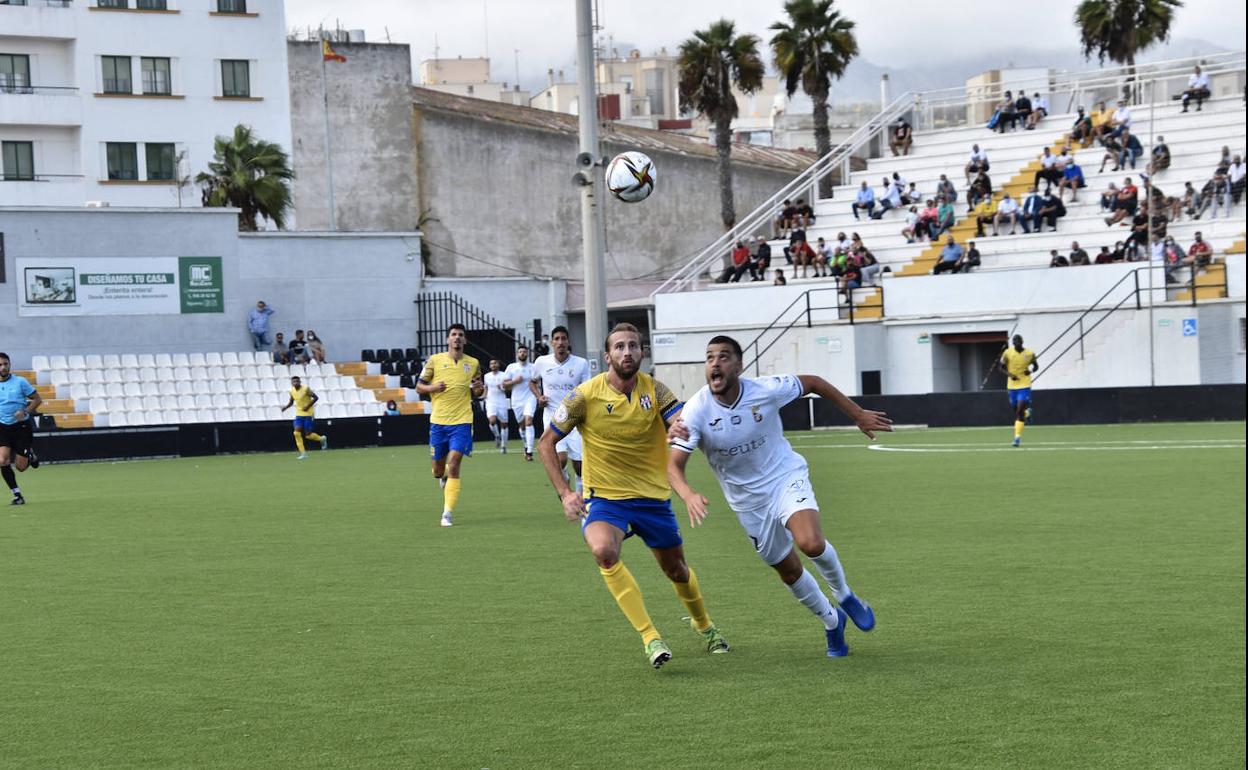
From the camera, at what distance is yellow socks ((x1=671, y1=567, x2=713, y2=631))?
9.10 m

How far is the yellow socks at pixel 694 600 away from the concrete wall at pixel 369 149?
46969 millimetres

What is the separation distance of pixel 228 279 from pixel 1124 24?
97.8 feet

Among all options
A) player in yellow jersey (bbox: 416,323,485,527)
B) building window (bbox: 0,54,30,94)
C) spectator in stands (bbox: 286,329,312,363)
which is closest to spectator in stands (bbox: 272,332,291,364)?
spectator in stands (bbox: 286,329,312,363)

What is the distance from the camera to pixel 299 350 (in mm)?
42188

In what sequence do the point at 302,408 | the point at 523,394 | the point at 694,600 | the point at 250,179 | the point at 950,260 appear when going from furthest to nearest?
the point at 250,179
the point at 950,260
the point at 302,408
the point at 523,394
the point at 694,600

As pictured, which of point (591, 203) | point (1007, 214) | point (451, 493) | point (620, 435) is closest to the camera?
point (620, 435)

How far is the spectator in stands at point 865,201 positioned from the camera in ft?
156

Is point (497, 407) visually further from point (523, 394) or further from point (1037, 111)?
point (1037, 111)

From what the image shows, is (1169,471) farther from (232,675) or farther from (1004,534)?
(232,675)

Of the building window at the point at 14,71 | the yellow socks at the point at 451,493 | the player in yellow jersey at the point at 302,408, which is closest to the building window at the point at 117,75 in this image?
the building window at the point at 14,71

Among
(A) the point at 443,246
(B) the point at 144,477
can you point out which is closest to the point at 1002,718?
(B) the point at 144,477

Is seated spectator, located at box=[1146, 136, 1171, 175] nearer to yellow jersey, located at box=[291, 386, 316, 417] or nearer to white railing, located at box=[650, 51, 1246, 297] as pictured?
white railing, located at box=[650, 51, 1246, 297]

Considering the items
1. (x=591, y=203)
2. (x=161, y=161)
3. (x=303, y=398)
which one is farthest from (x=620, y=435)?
(x=161, y=161)

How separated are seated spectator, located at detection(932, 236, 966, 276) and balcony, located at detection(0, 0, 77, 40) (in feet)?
98.4
